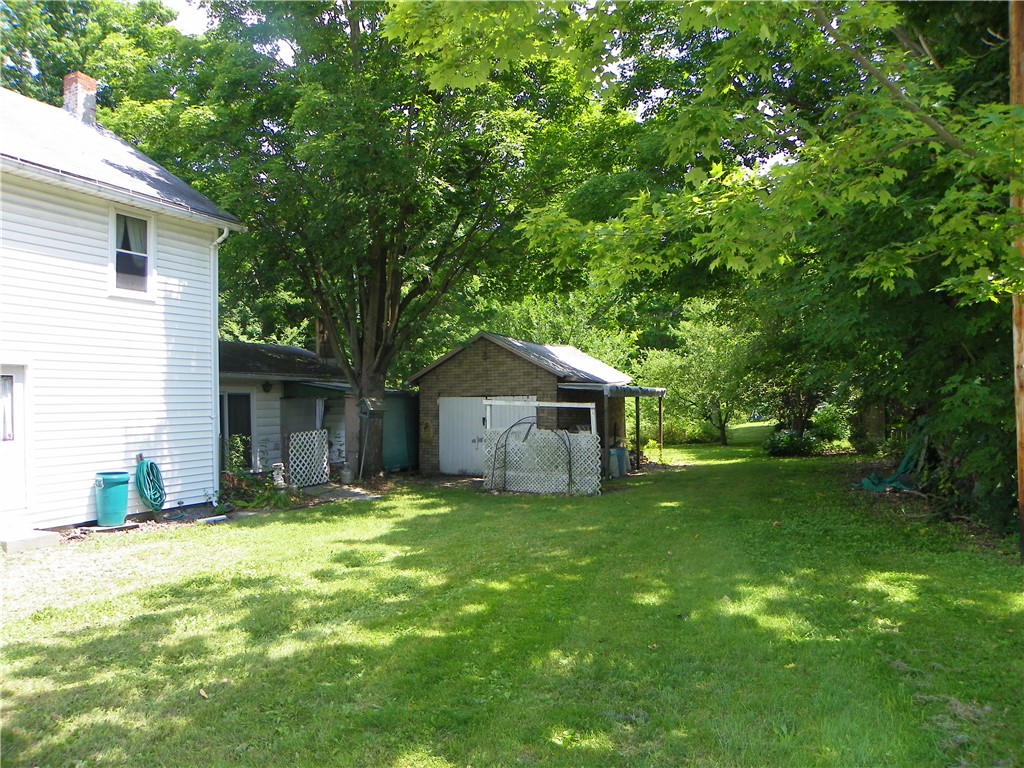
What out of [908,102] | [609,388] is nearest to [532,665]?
[908,102]

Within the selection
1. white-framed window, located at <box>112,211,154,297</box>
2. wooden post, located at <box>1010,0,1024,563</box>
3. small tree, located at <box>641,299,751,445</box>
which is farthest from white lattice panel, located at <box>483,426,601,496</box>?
small tree, located at <box>641,299,751,445</box>

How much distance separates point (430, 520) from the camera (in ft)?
36.3

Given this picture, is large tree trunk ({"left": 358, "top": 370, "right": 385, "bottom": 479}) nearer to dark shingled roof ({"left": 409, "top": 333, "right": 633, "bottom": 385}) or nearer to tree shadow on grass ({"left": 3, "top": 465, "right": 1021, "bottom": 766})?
dark shingled roof ({"left": 409, "top": 333, "right": 633, "bottom": 385})

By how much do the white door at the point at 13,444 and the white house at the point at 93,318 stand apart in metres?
0.02

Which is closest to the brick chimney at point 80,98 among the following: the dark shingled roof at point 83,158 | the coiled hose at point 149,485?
the dark shingled roof at point 83,158

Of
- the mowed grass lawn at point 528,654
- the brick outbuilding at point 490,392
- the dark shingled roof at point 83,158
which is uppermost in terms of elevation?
the dark shingled roof at point 83,158

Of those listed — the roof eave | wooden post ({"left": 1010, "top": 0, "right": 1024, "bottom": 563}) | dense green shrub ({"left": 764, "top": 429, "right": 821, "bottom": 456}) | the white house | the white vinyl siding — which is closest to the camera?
wooden post ({"left": 1010, "top": 0, "right": 1024, "bottom": 563})

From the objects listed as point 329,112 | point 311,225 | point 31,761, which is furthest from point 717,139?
point 311,225

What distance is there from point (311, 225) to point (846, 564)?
1131cm

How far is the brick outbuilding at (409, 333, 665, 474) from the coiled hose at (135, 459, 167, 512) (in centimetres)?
815

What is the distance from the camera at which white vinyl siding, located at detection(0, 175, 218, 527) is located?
31.5ft

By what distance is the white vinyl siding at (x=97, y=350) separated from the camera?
9609mm

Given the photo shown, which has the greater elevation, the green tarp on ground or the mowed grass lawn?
the green tarp on ground

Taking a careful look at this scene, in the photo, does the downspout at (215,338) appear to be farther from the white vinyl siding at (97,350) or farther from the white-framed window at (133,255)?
the white-framed window at (133,255)
